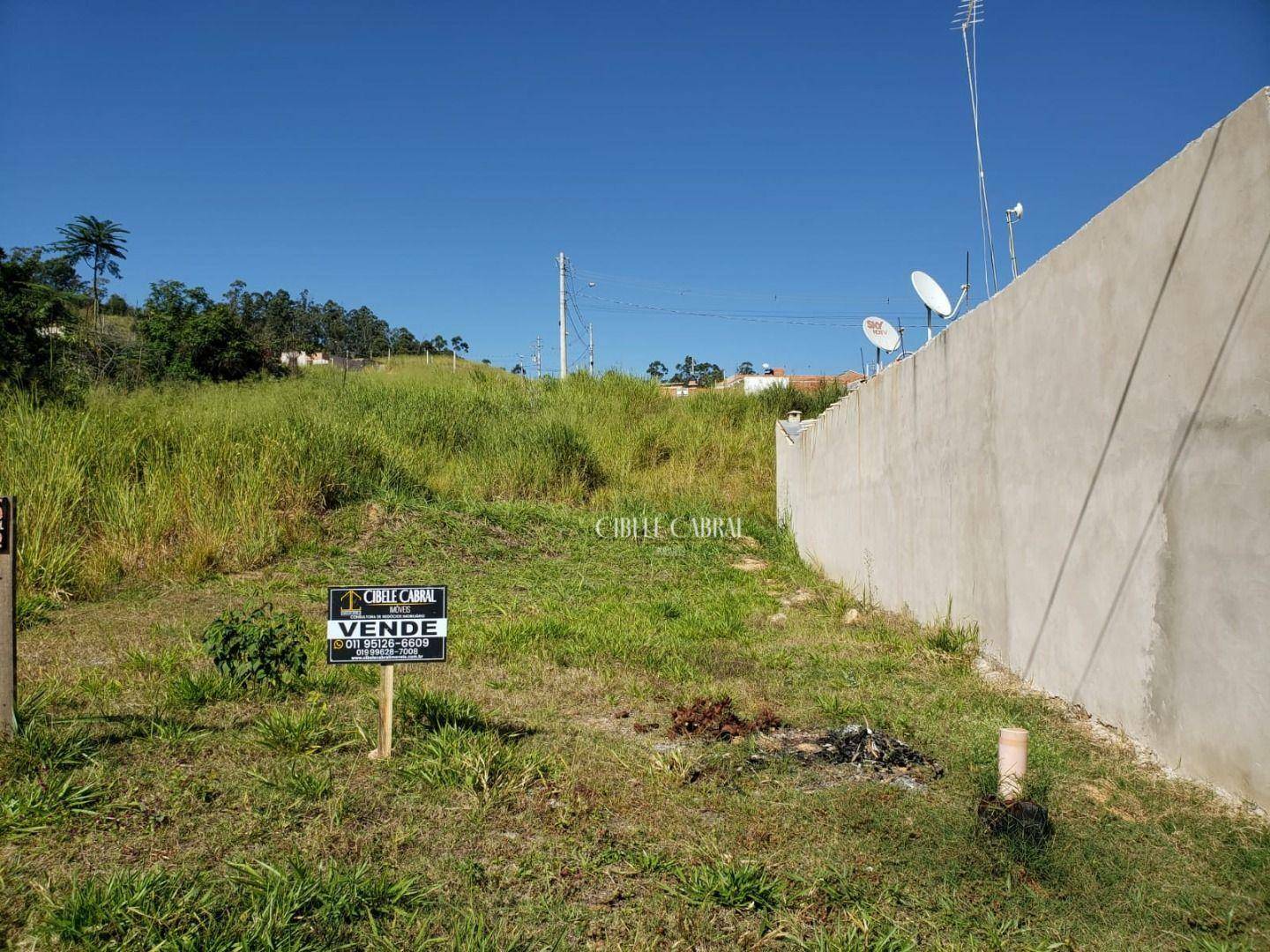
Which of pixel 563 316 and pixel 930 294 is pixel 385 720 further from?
pixel 563 316

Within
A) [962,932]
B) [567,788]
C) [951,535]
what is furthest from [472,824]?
[951,535]

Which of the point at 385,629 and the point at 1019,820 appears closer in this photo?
the point at 1019,820

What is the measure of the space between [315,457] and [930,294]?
8.38m

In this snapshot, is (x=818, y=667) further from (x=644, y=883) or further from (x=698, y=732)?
(x=644, y=883)

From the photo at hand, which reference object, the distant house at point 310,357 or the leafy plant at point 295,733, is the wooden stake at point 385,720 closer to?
the leafy plant at point 295,733

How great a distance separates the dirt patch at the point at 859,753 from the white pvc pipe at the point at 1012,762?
18.3 inches

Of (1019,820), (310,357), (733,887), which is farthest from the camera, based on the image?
(310,357)

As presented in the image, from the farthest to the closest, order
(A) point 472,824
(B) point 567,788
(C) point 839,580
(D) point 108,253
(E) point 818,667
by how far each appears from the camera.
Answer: (D) point 108,253, (C) point 839,580, (E) point 818,667, (B) point 567,788, (A) point 472,824

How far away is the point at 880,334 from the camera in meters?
10.3

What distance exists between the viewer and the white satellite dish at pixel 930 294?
7861 mm

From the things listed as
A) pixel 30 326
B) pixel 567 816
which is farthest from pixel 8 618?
pixel 30 326

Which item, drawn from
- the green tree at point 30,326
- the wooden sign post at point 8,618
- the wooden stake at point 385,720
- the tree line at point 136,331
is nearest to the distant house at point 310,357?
the tree line at point 136,331

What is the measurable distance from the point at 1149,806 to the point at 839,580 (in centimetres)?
636

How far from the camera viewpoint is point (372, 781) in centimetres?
343
